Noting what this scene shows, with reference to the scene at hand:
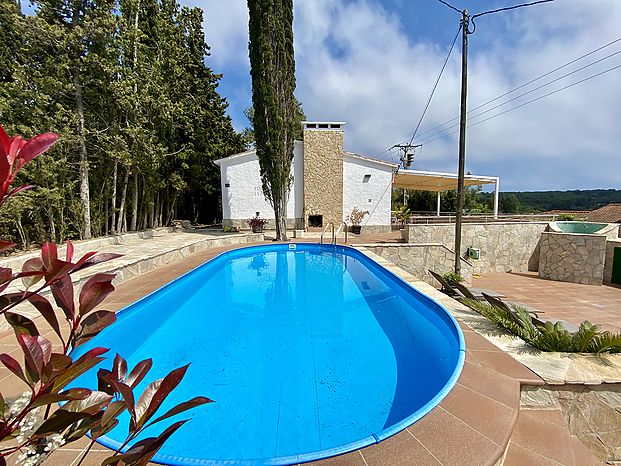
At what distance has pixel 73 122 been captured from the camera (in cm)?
985

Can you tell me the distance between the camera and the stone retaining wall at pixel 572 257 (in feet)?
39.9

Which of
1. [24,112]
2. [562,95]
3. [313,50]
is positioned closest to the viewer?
[24,112]

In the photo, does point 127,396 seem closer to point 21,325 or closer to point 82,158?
point 21,325

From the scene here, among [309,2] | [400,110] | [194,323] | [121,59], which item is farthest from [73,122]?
[400,110]

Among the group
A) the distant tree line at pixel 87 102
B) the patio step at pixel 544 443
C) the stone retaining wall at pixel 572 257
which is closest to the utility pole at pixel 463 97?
the stone retaining wall at pixel 572 257

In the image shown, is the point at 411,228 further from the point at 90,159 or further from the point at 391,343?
the point at 90,159

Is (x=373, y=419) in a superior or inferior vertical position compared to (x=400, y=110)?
inferior

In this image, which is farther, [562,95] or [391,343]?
[562,95]

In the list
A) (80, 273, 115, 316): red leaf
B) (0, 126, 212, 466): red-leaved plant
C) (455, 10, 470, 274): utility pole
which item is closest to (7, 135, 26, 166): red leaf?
(0, 126, 212, 466): red-leaved plant

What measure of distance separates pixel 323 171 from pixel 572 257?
13.0m

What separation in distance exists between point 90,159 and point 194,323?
984 centimetres

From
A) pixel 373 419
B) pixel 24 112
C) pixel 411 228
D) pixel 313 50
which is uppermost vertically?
pixel 313 50

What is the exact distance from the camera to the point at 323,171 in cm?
1780

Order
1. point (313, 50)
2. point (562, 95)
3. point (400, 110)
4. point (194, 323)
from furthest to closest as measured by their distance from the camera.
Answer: point (400, 110), point (562, 95), point (313, 50), point (194, 323)
